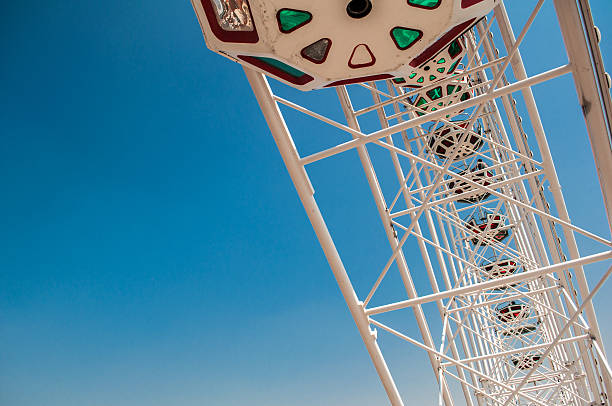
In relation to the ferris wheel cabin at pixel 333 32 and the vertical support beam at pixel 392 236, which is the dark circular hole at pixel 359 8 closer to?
the ferris wheel cabin at pixel 333 32

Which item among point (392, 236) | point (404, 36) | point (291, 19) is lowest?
point (392, 236)

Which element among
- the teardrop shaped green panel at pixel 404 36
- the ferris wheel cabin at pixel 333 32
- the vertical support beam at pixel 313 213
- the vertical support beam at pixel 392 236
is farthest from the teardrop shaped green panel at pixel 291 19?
the vertical support beam at pixel 392 236

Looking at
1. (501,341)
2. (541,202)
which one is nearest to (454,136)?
(541,202)

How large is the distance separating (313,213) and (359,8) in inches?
100

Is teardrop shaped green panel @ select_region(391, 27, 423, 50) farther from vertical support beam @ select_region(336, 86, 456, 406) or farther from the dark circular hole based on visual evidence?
vertical support beam @ select_region(336, 86, 456, 406)

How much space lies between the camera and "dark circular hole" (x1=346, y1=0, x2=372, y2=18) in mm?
3812

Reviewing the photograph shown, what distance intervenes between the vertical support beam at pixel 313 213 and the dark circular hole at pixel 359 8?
156 cm

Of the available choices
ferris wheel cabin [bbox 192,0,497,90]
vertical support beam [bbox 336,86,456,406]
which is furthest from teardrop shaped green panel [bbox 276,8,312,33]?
vertical support beam [bbox 336,86,456,406]

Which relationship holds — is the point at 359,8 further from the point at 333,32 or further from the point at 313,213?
the point at 313,213

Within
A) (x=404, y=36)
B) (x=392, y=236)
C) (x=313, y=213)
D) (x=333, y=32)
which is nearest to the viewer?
(x=333, y=32)

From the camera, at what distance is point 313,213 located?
541 cm

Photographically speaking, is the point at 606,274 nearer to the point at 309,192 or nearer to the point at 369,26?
the point at 309,192

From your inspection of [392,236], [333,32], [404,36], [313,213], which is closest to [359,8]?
[333,32]

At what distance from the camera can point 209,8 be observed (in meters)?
3.77
